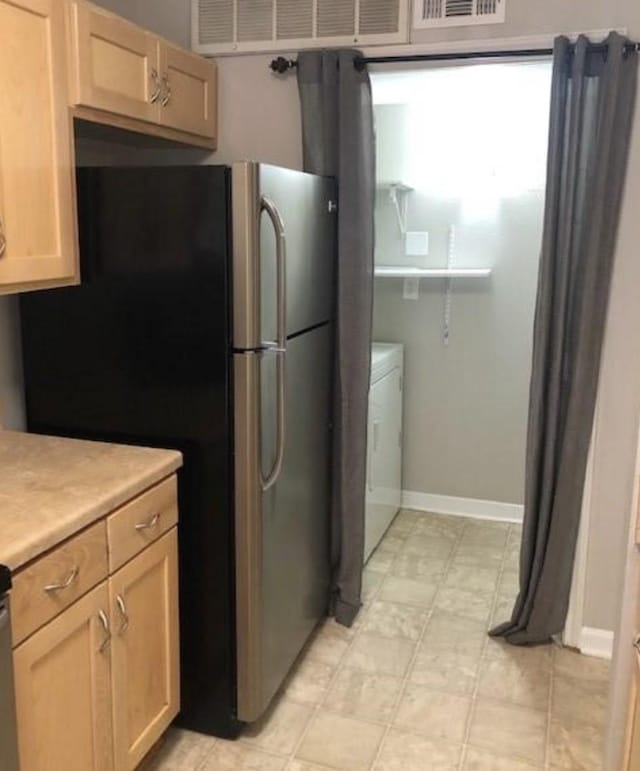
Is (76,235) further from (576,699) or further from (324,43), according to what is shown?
(576,699)

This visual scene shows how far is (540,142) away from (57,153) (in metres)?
2.50

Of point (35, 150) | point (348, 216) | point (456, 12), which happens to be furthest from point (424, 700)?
point (456, 12)

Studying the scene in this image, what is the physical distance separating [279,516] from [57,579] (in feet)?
2.83

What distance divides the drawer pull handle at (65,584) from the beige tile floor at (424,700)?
86 cm

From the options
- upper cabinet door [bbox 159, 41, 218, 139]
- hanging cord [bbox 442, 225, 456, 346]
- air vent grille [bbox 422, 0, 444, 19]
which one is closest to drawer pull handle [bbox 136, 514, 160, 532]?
upper cabinet door [bbox 159, 41, 218, 139]

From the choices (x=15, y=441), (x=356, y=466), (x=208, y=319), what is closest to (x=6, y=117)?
(x=208, y=319)

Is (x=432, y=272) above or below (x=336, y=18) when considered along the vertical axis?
below

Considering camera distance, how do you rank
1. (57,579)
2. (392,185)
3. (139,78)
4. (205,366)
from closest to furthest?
1. (57,579)
2. (205,366)
3. (139,78)
4. (392,185)

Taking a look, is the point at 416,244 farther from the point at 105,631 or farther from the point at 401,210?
the point at 105,631

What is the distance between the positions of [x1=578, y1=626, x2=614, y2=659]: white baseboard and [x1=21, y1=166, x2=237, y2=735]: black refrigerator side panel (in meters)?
1.34

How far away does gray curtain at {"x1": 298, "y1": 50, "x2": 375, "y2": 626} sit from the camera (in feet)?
8.59

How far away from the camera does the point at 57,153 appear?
196 centimetres

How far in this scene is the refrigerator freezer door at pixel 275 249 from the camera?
6.57 ft

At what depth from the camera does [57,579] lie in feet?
5.21
